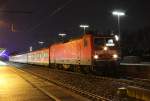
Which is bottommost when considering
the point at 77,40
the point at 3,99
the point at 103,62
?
the point at 3,99

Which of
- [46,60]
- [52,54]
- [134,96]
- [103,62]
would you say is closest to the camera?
[134,96]

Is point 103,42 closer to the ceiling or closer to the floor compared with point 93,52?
closer to the ceiling

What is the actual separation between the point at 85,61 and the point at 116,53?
2779 millimetres

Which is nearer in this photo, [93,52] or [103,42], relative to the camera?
[93,52]

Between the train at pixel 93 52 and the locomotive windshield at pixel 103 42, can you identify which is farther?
the locomotive windshield at pixel 103 42

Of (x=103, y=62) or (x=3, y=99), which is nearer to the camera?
(x=3, y=99)

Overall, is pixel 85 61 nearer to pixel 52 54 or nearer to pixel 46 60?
pixel 52 54

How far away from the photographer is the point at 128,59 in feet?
195

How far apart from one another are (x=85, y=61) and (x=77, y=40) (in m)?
4.07

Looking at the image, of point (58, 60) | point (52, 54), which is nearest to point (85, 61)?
point (58, 60)

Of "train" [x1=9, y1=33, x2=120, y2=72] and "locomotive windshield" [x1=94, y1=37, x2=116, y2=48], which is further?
"locomotive windshield" [x1=94, y1=37, x2=116, y2=48]

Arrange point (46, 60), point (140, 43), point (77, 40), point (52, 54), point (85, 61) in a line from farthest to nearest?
point (140, 43)
point (46, 60)
point (52, 54)
point (77, 40)
point (85, 61)

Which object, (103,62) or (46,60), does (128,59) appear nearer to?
(46,60)

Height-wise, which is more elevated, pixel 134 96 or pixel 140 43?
pixel 140 43
